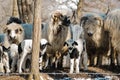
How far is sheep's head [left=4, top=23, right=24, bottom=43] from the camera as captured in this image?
1551 cm

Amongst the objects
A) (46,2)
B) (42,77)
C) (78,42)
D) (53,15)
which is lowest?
(42,77)

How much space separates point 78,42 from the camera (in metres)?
14.7

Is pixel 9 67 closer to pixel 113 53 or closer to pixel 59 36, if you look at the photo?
pixel 59 36

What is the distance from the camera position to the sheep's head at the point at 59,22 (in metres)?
15.8

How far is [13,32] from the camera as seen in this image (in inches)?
612

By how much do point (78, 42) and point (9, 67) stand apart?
2.25 meters

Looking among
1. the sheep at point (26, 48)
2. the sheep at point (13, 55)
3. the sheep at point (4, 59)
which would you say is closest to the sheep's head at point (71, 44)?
the sheep at point (26, 48)

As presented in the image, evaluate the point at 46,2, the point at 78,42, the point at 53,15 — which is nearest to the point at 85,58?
the point at 78,42

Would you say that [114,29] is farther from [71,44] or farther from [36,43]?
[36,43]

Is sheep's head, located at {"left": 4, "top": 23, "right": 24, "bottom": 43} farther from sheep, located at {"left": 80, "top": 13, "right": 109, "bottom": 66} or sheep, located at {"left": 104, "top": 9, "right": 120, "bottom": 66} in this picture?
sheep, located at {"left": 104, "top": 9, "right": 120, "bottom": 66}

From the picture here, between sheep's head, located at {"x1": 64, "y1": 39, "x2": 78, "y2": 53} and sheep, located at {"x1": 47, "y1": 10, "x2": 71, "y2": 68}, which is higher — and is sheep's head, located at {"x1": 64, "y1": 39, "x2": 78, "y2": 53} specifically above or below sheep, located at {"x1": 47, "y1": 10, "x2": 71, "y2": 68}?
below

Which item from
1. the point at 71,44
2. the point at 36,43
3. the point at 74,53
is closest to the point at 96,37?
the point at 71,44

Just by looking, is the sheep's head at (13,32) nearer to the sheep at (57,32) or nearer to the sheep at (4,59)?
the sheep at (4,59)

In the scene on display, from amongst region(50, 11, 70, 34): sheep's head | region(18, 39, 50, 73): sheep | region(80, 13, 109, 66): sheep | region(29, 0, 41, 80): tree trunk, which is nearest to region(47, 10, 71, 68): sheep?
region(50, 11, 70, 34): sheep's head
